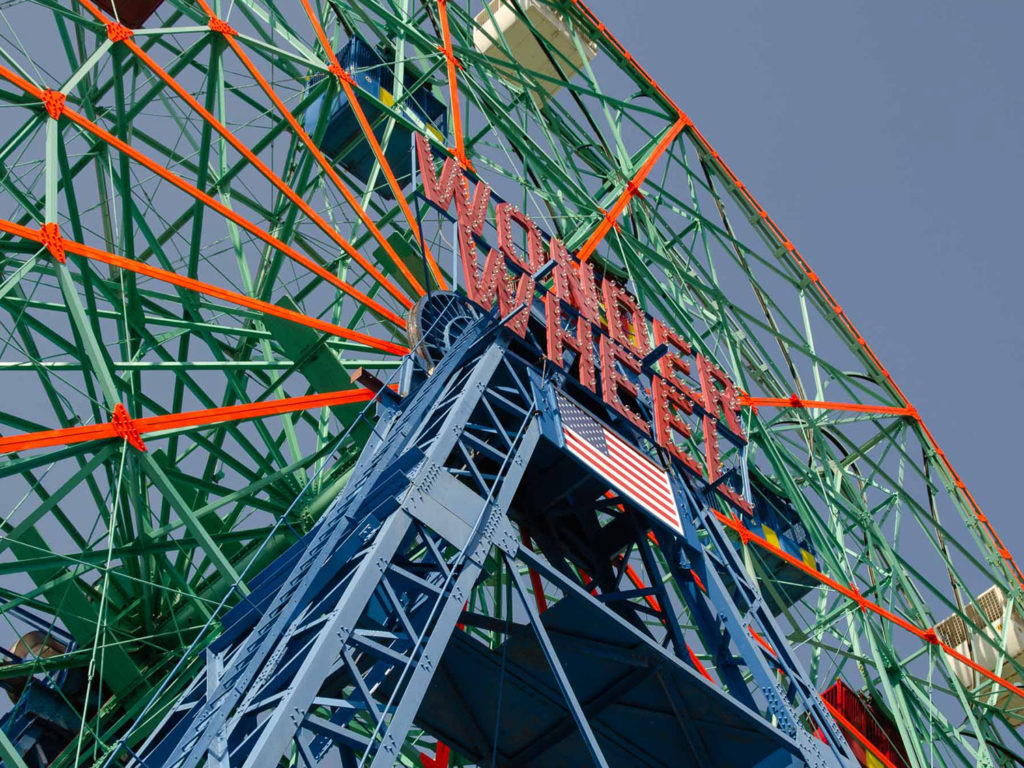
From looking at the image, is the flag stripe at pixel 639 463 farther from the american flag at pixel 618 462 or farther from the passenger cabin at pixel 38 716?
the passenger cabin at pixel 38 716

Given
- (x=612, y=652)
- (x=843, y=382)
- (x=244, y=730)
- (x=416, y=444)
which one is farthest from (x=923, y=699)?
(x=244, y=730)

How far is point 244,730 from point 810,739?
7.60m

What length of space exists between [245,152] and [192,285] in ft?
10.0

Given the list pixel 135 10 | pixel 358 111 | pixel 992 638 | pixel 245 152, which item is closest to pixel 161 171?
pixel 245 152

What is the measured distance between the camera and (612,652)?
1847 centimetres

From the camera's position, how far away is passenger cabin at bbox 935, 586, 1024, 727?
34812 mm

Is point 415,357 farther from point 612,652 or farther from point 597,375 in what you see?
point 612,652

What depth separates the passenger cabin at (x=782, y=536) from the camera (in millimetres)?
30766

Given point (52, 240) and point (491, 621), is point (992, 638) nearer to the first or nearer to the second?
point (491, 621)

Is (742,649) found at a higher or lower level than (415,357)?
lower

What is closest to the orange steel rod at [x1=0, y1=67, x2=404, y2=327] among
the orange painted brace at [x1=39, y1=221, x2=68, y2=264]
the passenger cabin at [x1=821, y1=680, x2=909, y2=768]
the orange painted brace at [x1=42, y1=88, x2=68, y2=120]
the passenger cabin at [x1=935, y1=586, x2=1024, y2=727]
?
the orange painted brace at [x1=42, y1=88, x2=68, y2=120]

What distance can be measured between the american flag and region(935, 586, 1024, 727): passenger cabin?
51.4 feet

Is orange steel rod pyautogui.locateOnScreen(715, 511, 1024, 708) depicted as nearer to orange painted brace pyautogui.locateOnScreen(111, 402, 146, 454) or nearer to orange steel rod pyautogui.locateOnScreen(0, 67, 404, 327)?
orange steel rod pyautogui.locateOnScreen(0, 67, 404, 327)

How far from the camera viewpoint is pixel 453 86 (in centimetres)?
2619
